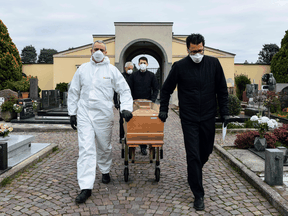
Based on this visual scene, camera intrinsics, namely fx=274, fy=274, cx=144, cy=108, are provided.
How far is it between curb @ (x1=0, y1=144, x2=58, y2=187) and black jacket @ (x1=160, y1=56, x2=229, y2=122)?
292cm

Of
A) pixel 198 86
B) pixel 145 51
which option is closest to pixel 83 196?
pixel 198 86

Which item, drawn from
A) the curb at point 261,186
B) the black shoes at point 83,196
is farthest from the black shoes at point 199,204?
the black shoes at point 83,196

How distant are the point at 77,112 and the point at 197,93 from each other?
1721 millimetres

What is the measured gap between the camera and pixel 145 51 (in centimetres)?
2697

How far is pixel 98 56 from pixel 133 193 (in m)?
2.01

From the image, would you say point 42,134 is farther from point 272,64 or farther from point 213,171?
point 272,64

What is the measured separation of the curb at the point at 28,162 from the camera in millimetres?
4378

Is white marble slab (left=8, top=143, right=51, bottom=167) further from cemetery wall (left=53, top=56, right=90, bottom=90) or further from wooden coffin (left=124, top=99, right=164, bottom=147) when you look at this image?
cemetery wall (left=53, top=56, right=90, bottom=90)

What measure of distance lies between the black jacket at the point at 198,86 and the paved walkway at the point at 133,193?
1137 millimetres

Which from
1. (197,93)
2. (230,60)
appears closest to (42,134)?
(197,93)

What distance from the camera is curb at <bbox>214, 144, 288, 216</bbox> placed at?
3.26 metres

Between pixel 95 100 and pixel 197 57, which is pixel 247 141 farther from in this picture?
pixel 95 100

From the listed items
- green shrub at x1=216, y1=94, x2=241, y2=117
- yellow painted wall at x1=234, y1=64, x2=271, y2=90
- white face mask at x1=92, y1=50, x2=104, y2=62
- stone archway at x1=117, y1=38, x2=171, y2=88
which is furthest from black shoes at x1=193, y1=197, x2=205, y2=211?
yellow painted wall at x1=234, y1=64, x2=271, y2=90

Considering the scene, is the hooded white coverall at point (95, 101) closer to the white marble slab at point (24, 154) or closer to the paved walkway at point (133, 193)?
the paved walkway at point (133, 193)
